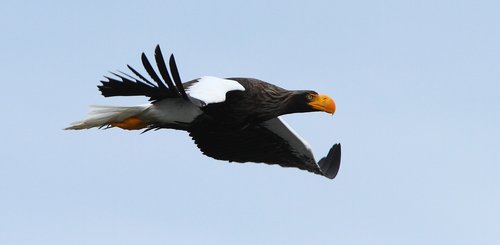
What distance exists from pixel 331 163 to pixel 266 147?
974 mm

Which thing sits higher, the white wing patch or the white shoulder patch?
the white shoulder patch

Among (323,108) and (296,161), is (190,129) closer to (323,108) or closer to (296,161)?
(323,108)

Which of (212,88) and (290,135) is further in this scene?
(290,135)

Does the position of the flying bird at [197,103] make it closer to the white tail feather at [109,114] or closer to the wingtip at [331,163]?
the white tail feather at [109,114]

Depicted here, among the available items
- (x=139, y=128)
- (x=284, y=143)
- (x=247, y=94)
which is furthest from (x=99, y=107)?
(x=284, y=143)

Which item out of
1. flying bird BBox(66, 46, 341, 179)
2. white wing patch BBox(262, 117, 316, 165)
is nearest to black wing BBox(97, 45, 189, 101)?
flying bird BBox(66, 46, 341, 179)

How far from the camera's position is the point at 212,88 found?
14.4 m

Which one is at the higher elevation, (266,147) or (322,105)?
(322,105)

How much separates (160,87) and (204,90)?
645 mm

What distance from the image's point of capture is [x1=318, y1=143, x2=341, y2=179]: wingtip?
685 inches

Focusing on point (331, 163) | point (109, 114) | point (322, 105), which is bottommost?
point (331, 163)

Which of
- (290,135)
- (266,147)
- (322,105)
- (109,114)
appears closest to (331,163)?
(290,135)

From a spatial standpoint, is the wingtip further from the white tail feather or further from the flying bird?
the white tail feather

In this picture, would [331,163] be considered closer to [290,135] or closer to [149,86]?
[290,135]
